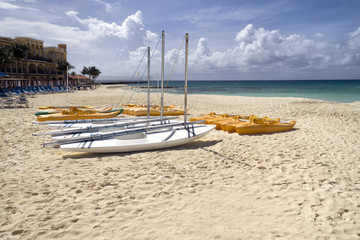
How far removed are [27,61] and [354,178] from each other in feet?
174

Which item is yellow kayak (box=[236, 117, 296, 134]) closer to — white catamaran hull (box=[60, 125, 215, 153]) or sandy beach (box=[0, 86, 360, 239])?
sandy beach (box=[0, 86, 360, 239])

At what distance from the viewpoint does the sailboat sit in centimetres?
616

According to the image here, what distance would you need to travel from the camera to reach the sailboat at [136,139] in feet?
20.2

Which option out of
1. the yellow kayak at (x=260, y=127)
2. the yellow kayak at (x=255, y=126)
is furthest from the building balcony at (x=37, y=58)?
the yellow kayak at (x=260, y=127)

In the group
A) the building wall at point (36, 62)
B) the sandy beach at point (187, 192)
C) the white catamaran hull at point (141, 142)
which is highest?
the building wall at point (36, 62)

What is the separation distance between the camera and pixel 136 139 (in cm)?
694

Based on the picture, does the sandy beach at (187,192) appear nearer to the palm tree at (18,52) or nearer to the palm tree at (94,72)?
the palm tree at (18,52)

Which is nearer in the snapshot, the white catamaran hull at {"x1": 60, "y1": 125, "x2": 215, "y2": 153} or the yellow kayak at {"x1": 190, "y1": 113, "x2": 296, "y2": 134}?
the white catamaran hull at {"x1": 60, "y1": 125, "x2": 215, "y2": 153}

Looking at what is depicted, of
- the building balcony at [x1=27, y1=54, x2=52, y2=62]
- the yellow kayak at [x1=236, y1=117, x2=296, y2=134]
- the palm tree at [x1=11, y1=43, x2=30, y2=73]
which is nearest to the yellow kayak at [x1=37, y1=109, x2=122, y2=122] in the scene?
the yellow kayak at [x1=236, y1=117, x2=296, y2=134]

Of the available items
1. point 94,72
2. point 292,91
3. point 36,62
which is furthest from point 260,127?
point 94,72

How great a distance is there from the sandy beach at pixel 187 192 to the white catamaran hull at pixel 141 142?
22cm

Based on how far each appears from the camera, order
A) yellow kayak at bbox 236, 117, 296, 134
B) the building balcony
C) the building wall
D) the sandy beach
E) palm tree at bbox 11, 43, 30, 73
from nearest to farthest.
Answer: the sandy beach → yellow kayak at bbox 236, 117, 296, 134 → palm tree at bbox 11, 43, 30, 73 → the building wall → the building balcony

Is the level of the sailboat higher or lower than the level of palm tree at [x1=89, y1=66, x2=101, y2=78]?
lower

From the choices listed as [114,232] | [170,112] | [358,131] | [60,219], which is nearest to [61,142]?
[60,219]
